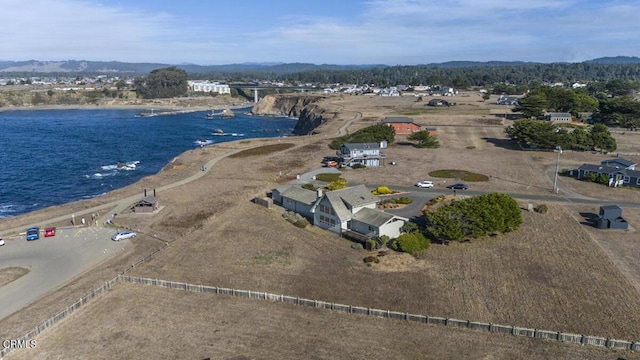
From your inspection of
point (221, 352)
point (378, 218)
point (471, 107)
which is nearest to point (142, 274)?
point (221, 352)

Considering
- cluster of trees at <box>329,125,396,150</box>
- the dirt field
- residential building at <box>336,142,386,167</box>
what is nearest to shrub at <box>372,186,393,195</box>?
residential building at <box>336,142,386,167</box>

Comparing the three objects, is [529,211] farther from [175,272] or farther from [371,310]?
[175,272]

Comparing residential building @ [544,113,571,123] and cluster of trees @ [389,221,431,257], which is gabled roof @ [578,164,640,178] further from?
residential building @ [544,113,571,123]

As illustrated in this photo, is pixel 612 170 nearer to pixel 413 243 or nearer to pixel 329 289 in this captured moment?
pixel 413 243

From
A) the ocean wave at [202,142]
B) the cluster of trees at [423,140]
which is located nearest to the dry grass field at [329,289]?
the cluster of trees at [423,140]

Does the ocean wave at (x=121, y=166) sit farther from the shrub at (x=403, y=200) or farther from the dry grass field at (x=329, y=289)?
the shrub at (x=403, y=200)
